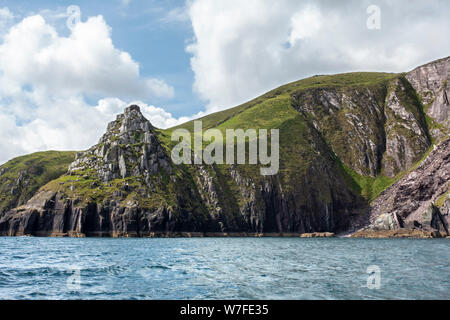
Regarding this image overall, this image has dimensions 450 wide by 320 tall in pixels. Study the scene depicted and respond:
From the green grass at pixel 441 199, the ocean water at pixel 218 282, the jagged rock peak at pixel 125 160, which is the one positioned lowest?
the ocean water at pixel 218 282

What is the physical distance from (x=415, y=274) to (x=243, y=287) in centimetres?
1870

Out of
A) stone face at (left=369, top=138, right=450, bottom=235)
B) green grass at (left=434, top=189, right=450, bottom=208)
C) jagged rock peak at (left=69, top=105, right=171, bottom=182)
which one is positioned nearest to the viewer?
stone face at (left=369, top=138, right=450, bottom=235)

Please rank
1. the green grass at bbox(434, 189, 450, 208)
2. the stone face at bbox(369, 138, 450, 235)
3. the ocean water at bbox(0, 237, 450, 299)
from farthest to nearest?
the green grass at bbox(434, 189, 450, 208) → the stone face at bbox(369, 138, 450, 235) → the ocean water at bbox(0, 237, 450, 299)

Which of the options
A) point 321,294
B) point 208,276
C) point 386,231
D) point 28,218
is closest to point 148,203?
point 28,218

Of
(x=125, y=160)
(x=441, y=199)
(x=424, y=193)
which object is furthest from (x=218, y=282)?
(x=424, y=193)

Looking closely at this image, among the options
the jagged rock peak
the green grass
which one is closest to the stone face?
the green grass

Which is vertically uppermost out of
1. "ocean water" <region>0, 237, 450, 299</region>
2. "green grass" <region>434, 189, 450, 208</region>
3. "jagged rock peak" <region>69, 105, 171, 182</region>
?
"jagged rock peak" <region>69, 105, 171, 182</region>

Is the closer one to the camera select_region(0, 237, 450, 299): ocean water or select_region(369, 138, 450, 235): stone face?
select_region(0, 237, 450, 299): ocean water

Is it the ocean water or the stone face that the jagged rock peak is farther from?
the ocean water

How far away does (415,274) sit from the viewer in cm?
3525

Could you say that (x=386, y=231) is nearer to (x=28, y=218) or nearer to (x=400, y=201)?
(x=400, y=201)

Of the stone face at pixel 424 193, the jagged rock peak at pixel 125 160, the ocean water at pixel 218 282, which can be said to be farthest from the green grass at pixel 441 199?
the jagged rock peak at pixel 125 160

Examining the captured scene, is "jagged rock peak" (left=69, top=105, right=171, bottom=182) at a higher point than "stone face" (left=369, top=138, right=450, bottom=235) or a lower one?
higher

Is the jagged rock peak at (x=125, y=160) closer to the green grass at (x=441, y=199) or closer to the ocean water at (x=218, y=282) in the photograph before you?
the green grass at (x=441, y=199)
